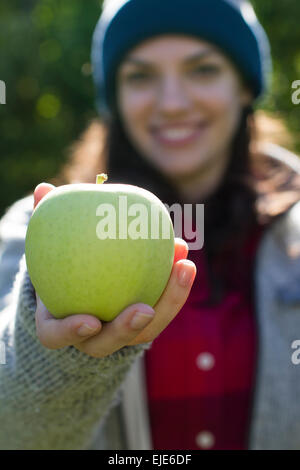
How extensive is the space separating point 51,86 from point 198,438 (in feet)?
17.9

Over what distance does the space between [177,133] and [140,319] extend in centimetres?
84

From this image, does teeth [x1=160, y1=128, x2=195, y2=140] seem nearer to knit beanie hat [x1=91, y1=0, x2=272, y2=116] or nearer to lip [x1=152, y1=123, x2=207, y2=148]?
lip [x1=152, y1=123, x2=207, y2=148]

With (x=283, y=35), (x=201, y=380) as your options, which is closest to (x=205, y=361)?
(x=201, y=380)

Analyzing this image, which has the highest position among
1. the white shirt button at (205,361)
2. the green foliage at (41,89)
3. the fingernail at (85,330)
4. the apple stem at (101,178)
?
the green foliage at (41,89)

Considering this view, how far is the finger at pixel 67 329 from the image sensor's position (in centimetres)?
69

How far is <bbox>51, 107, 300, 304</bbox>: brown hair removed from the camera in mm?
1376

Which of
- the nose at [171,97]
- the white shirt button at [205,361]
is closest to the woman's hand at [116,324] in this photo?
the white shirt button at [205,361]

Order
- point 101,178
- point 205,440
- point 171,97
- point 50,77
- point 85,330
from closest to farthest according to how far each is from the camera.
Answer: point 85,330
point 101,178
point 205,440
point 171,97
point 50,77

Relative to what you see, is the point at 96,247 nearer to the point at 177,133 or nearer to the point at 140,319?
the point at 140,319

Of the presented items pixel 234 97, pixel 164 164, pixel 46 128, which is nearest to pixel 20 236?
pixel 164 164

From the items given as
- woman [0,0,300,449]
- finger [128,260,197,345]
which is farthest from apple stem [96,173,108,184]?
woman [0,0,300,449]

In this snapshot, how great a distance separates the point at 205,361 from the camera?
1.25 m

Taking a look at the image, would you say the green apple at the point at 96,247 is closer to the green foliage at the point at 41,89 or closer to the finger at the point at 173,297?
the finger at the point at 173,297

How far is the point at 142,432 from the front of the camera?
123cm
